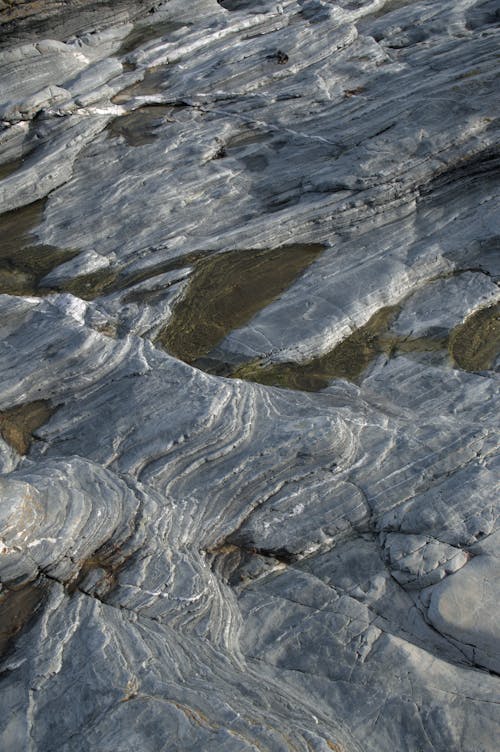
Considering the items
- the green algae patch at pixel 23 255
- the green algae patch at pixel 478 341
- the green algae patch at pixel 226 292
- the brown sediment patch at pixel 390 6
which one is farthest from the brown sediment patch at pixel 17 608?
the brown sediment patch at pixel 390 6

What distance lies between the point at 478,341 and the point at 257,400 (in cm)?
328

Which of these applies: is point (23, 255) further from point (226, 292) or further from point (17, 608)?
point (17, 608)

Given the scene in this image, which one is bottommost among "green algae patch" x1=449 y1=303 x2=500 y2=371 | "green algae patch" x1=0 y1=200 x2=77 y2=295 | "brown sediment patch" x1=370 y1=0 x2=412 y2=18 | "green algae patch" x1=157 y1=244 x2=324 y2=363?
"green algae patch" x1=449 y1=303 x2=500 y2=371

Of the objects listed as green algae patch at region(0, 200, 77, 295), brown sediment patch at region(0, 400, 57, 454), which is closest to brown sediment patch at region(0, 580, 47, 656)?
brown sediment patch at region(0, 400, 57, 454)

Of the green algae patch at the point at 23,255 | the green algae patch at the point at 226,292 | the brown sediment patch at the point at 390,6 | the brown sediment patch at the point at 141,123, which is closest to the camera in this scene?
the green algae patch at the point at 226,292

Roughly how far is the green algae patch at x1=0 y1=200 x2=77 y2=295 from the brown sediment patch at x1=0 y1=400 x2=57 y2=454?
3141 mm

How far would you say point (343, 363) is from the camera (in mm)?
10078

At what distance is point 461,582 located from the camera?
6797 millimetres

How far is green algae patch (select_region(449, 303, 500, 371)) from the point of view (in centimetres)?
985

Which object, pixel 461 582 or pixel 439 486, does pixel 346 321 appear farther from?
pixel 461 582

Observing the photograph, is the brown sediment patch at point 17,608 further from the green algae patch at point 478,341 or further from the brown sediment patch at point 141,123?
the brown sediment patch at point 141,123

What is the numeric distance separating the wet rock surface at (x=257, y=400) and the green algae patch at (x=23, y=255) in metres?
0.06

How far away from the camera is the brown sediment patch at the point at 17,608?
22.4ft

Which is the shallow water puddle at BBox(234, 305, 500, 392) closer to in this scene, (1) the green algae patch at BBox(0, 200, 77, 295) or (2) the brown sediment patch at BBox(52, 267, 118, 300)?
(2) the brown sediment patch at BBox(52, 267, 118, 300)
